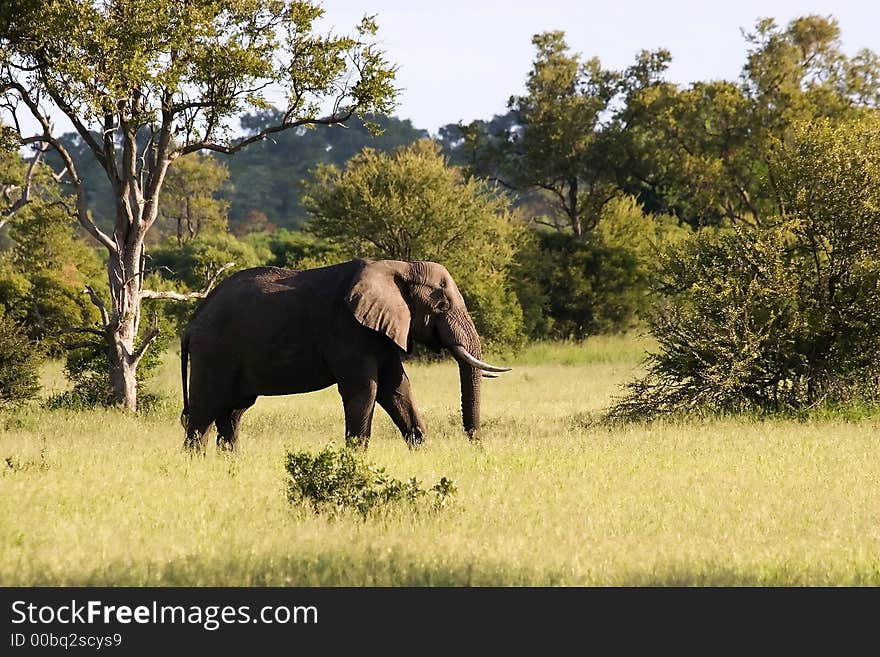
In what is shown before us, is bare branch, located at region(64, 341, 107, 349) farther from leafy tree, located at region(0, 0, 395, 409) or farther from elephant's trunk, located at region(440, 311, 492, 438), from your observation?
elephant's trunk, located at region(440, 311, 492, 438)

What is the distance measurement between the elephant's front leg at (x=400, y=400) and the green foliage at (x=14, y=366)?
27.8ft

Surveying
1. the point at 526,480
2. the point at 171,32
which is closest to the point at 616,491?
the point at 526,480

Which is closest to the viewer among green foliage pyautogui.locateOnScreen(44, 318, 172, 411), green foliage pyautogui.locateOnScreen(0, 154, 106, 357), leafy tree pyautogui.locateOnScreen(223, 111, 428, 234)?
green foliage pyautogui.locateOnScreen(44, 318, 172, 411)

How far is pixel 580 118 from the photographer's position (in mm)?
58406

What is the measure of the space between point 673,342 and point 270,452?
7.29 meters

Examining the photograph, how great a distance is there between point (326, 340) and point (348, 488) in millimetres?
4444

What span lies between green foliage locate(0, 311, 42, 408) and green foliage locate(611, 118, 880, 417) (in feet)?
33.5

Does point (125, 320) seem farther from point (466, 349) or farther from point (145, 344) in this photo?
point (466, 349)

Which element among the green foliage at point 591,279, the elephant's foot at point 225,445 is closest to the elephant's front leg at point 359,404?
the elephant's foot at point 225,445

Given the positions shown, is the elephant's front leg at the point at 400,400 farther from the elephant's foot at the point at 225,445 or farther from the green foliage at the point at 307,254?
the green foliage at the point at 307,254

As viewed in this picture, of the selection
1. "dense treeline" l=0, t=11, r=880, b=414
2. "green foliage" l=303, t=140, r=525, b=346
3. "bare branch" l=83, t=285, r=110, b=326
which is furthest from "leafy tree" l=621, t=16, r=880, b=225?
"bare branch" l=83, t=285, r=110, b=326

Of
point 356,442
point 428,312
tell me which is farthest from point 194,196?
point 356,442

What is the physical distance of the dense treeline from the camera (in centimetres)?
1867

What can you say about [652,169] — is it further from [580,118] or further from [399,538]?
[399,538]
